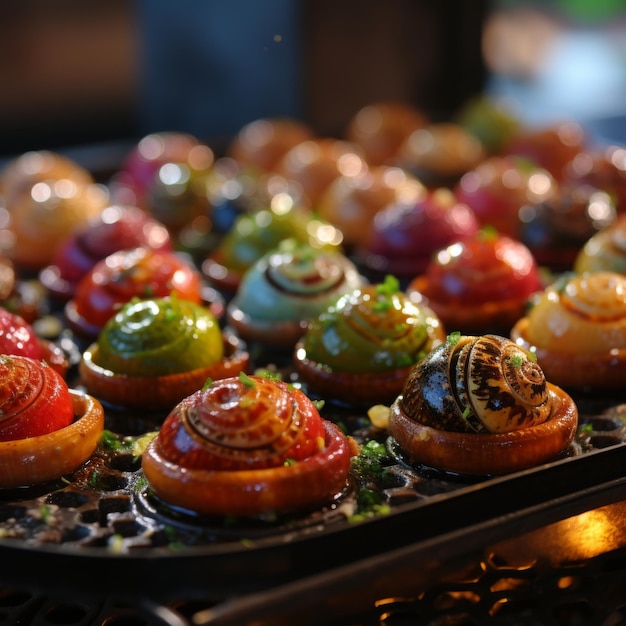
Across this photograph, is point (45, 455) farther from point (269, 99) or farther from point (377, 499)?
point (269, 99)

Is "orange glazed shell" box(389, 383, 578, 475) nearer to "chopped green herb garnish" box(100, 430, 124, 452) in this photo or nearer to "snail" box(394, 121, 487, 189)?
"chopped green herb garnish" box(100, 430, 124, 452)

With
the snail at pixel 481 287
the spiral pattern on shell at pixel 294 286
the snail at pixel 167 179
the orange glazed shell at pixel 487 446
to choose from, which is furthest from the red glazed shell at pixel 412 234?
the orange glazed shell at pixel 487 446

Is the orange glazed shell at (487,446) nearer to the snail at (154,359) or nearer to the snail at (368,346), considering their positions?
the snail at (368,346)

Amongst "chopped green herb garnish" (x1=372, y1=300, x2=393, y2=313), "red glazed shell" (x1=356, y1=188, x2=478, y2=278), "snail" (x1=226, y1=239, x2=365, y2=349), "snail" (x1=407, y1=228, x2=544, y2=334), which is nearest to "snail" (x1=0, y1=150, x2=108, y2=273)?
"snail" (x1=226, y1=239, x2=365, y2=349)

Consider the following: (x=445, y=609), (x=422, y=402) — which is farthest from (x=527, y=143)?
(x=445, y=609)

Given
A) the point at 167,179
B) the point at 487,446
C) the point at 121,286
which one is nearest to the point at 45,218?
the point at 167,179

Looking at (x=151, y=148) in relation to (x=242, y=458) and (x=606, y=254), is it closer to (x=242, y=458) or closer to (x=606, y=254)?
(x=606, y=254)
